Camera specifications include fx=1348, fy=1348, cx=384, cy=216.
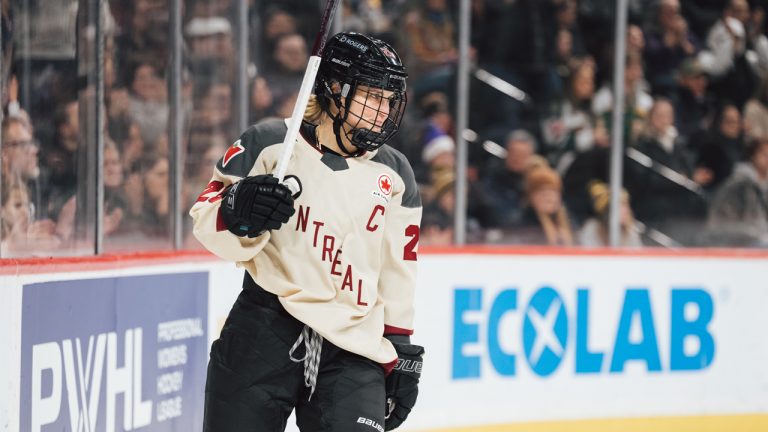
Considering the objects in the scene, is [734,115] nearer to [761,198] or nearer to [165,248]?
[761,198]

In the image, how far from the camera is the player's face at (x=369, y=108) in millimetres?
2908

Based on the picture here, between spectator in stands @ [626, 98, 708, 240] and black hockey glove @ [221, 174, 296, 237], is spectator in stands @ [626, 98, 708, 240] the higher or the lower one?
the lower one

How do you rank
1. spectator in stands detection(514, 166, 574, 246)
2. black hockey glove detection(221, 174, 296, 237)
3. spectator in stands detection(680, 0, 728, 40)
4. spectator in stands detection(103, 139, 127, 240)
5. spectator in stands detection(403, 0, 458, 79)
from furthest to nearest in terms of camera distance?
spectator in stands detection(680, 0, 728, 40) < spectator in stands detection(514, 166, 574, 246) < spectator in stands detection(403, 0, 458, 79) < spectator in stands detection(103, 139, 127, 240) < black hockey glove detection(221, 174, 296, 237)

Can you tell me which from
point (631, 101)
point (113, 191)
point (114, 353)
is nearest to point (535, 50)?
point (631, 101)

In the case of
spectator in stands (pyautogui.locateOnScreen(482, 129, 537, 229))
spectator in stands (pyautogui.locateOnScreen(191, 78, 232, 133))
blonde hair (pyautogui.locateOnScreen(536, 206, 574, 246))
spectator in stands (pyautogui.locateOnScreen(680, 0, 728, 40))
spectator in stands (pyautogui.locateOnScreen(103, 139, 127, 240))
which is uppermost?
spectator in stands (pyautogui.locateOnScreen(680, 0, 728, 40))

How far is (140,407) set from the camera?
4.07 metres

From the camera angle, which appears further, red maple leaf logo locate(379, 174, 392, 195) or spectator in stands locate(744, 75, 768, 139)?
spectator in stands locate(744, 75, 768, 139)

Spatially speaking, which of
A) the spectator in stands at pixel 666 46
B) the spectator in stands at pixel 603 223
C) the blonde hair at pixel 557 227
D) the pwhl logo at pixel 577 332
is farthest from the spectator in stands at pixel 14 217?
the spectator in stands at pixel 666 46

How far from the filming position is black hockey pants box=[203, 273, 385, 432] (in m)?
2.83

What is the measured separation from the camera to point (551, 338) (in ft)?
19.4

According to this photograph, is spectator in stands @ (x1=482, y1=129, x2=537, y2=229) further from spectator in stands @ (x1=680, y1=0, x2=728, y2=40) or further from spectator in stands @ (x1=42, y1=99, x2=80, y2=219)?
spectator in stands @ (x1=42, y1=99, x2=80, y2=219)

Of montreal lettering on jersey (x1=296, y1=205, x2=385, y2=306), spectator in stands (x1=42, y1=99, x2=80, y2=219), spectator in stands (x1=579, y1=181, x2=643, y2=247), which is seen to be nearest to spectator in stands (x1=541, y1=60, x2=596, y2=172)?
spectator in stands (x1=579, y1=181, x2=643, y2=247)

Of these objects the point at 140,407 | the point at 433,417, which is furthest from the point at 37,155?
the point at 433,417

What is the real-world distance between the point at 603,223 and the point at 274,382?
A: 3.84 meters
